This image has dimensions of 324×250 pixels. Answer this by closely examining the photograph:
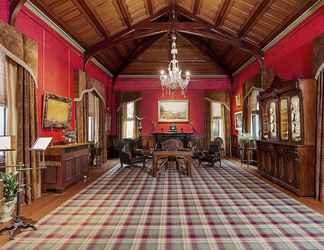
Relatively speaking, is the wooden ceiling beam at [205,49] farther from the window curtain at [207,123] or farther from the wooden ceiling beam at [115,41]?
the wooden ceiling beam at [115,41]

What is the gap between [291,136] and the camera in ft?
17.4

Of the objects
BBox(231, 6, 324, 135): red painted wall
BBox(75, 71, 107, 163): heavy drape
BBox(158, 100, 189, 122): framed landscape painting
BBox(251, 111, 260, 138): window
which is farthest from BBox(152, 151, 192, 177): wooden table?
BBox(158, 100, 189, 122): framed landscape painting

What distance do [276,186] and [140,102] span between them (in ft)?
25.3

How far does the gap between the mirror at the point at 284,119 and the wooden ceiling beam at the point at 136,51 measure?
6.56 meters

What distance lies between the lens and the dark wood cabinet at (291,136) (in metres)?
4.80

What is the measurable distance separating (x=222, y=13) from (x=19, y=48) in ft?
18.3

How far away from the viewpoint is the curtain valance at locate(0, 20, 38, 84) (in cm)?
399

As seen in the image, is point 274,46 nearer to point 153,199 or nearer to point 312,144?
point 312,144

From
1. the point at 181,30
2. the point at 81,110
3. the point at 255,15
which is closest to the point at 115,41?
the point at 181,30

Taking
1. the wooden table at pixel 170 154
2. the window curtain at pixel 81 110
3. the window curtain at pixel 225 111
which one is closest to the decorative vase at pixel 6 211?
the window curtain at pixel 81 110

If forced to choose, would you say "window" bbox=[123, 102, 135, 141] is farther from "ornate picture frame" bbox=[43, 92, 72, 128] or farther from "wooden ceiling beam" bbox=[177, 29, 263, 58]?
"ornate picture frame" bbox=[43, 92, 72, 128]

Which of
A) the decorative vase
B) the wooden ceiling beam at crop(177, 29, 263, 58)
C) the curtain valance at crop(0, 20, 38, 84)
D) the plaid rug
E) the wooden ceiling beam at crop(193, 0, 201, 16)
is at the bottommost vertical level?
the plaid rug

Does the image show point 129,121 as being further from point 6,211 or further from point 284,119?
point 6,211

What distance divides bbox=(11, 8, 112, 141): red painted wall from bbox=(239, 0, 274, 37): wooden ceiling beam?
17.1ft
